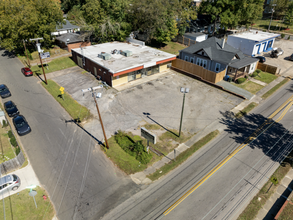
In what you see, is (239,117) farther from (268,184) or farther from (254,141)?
(268,184)

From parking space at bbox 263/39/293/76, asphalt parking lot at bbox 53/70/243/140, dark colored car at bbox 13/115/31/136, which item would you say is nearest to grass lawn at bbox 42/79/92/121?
asphalt parking lot at bbox 53/70/243/140

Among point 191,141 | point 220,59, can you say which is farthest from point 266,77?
point 191,141

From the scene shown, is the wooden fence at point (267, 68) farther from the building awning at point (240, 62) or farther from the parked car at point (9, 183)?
the parked car at point (9, 183)

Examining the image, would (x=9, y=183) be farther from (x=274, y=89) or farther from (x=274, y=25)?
(x=274, y=25)

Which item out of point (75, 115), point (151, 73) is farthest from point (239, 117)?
point (75, 115)

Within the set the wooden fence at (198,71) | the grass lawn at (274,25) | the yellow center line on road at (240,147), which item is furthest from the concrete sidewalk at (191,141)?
the grass lawn at (274,25)
